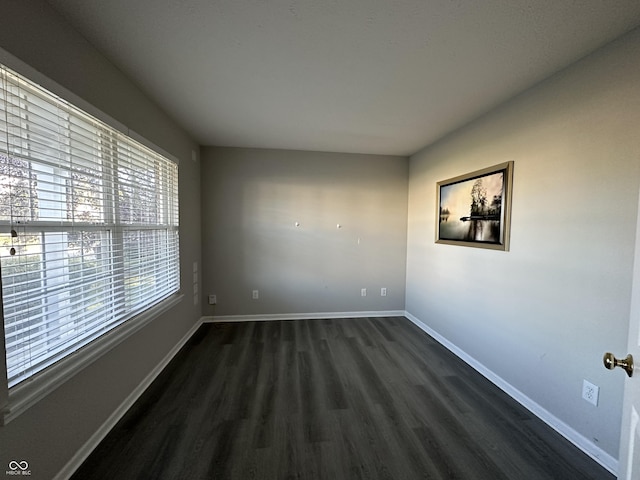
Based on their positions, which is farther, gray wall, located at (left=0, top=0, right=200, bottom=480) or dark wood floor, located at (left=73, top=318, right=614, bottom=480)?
dark wood floor, located at (left=73, top=318, right=614, bottom=480)

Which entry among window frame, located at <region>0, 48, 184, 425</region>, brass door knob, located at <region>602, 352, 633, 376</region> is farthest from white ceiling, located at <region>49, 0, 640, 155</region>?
brass door knob, located at <region>602, 352, 633, 376</region>

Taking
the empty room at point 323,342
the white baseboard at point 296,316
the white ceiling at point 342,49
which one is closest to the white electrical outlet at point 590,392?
the empty room at point 323,342

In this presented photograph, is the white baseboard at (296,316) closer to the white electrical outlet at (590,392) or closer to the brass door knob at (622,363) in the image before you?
the white electrical outlet at (590,392)

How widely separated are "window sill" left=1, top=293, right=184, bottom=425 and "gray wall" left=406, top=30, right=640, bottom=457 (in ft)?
9.65

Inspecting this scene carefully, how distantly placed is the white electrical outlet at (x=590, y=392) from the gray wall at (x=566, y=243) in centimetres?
2

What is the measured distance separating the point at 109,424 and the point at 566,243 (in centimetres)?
324

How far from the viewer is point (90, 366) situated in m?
1.49

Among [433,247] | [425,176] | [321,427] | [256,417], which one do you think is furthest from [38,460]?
[425,176]

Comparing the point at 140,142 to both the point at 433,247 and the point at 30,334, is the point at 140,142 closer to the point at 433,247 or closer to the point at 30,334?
the point at 30,334

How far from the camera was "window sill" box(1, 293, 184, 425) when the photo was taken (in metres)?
1.06

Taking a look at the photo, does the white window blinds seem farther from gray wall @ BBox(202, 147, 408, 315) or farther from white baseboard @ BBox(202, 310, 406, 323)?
white baseboard @ BBox(202, 310, 406, 323)

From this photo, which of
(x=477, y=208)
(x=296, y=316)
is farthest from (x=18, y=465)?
(x=477, y=208)

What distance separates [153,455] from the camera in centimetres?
148

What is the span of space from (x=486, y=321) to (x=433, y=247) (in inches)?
43.0
